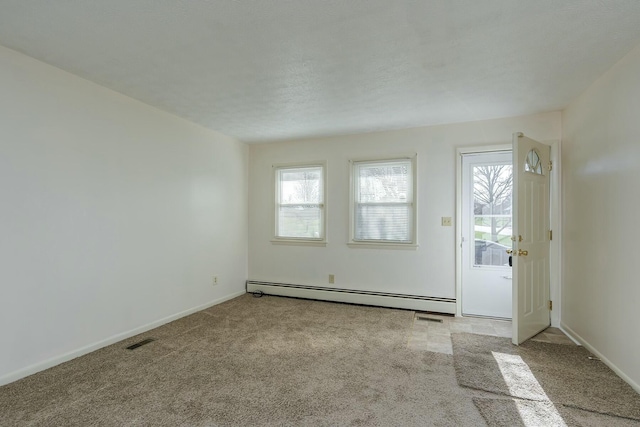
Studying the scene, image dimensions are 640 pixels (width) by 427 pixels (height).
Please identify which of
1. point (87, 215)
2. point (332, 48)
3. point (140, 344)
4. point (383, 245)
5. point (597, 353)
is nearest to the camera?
point (332, 48)

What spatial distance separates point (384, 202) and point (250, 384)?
286 centimetres

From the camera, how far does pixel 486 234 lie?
3.93 m

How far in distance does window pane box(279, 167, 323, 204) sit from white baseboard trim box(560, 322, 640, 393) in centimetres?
328

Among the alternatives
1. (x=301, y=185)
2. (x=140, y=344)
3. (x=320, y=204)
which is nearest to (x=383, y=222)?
(x=320, y=204)

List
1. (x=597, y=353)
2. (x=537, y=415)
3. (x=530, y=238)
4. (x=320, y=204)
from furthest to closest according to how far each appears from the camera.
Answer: (x=320, y=204) → (x=530, y=238) → (x=597, y=353) → (x=537, y=415)

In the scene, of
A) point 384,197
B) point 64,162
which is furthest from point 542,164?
point 64,162

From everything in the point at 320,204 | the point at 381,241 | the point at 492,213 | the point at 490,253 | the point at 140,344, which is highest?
the point at 320,204

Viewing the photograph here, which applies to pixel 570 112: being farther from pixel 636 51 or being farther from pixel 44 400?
pixel 44 400

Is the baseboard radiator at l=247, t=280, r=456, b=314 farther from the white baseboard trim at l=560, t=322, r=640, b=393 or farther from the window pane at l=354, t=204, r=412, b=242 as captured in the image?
the white baseboard trim at l=560, t=322, r=640, b=393

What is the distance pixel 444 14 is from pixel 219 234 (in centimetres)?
375

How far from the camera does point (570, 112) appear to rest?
3301 millimetres

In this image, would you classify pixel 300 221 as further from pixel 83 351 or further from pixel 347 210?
pixel 83 351

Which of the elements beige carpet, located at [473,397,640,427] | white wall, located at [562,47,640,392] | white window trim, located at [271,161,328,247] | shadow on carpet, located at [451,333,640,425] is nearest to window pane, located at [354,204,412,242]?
white window trim, located at [271,161,328,247]

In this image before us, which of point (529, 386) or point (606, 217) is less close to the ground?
point (606, 217)
